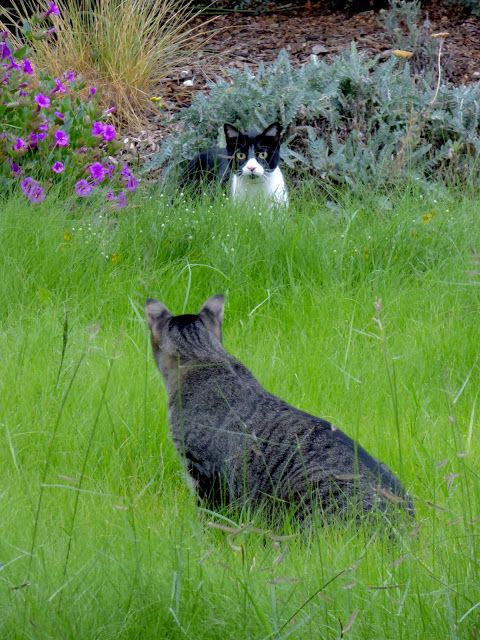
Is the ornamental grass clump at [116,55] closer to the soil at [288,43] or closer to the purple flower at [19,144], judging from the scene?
the soil at [288,43]

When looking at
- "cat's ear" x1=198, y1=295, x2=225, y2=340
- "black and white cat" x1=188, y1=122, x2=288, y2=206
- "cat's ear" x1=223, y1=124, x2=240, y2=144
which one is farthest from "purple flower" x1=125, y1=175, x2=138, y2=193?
"cat's ear" x1=198, y1=295, x2=225, y2=340

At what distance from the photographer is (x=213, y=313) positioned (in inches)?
154

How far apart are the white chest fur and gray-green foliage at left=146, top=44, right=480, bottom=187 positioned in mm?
227

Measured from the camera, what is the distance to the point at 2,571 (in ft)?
8.71

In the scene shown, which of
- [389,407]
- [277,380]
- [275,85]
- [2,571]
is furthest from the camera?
[275,85]

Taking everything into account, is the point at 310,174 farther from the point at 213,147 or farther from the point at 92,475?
the point at 92,475

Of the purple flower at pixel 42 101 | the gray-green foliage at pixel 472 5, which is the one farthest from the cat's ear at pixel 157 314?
the gray-green foliage at pixel 472 5

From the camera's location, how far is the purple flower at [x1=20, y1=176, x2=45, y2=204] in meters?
5.89

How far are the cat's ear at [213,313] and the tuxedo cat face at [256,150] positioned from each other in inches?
128

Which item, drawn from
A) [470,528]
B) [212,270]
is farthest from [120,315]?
[470,528]

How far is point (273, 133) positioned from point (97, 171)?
1404 millimetres

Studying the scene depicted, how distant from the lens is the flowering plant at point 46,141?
618 centimetres

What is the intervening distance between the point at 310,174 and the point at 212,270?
2177 mm

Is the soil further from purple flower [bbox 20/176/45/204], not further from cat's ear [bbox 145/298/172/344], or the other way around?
cat's ear [bbox 145/298/172/344]
